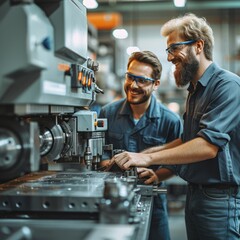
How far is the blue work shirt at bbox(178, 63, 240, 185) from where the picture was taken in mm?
2004

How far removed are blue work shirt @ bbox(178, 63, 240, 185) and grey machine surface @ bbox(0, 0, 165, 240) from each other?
44 cm

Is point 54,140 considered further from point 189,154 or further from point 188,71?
point 188,71

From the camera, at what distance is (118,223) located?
4.28ft

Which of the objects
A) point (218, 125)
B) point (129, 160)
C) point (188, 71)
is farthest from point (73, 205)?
point (188, 71)

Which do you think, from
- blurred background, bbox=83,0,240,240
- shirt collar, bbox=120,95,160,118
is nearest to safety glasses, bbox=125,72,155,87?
shirt collar, bbox=120,95,160,118

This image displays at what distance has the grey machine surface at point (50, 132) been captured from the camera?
125cm

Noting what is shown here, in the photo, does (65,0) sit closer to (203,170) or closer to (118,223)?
(118,223)

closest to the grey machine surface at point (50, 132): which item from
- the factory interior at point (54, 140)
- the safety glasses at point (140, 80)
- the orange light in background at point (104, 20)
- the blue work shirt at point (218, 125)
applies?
the factory interior at point (54, 140)

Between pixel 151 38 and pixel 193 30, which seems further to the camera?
pixel 151 38

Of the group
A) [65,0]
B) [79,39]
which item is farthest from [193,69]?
[65,0]

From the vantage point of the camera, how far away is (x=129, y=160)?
191cm

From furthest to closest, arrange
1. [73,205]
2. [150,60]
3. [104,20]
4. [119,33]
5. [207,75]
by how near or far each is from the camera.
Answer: [104,20] → [119,33] → [150,60] → [207,75] → [73,205]

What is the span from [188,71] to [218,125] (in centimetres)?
40

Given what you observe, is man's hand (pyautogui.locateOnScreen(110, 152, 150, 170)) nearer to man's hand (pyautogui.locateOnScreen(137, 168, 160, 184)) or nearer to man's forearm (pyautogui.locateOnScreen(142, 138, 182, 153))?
man's hand (pyautogui.locateOnScreen(137, 168, 160, 184))
